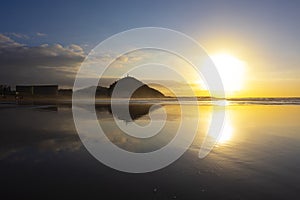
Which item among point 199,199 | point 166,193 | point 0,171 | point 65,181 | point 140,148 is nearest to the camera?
point 199,199

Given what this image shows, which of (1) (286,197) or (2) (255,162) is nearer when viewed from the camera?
(1) (286,197)

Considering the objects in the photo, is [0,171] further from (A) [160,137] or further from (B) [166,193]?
(A) [160,137]

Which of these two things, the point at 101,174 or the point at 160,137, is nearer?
the point at 101,174

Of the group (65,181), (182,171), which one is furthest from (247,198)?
(65,181)

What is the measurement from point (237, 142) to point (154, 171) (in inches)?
220

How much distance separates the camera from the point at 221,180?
6035 mm

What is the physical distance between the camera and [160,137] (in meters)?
11.9

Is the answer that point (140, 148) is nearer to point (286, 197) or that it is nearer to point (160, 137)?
point (160, 137)

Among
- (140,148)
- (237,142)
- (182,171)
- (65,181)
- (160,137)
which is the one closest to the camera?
(65,181)

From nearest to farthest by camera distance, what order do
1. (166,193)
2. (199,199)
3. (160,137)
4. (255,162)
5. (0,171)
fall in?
(199,199) → (166,193) → (0,171) → (255,162) → (160,137)

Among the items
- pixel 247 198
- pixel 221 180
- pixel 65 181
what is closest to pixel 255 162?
pixel 221 180

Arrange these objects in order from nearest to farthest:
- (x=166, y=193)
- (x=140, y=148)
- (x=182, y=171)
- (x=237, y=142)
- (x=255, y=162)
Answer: (x=166, y=193) < (x=182, y=171) < (x=255, y=162) < (x=140, y=148) < (x=237, y=142)

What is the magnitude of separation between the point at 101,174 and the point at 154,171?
150 centimetres

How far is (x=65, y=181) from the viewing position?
19.0 ft
